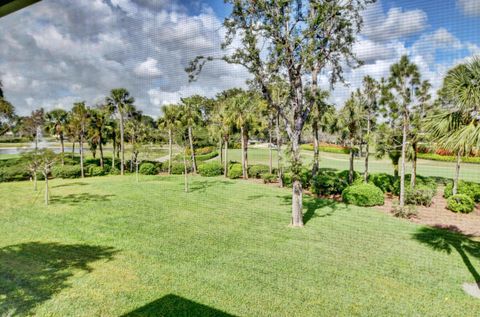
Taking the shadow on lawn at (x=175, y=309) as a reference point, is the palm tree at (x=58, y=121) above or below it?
above

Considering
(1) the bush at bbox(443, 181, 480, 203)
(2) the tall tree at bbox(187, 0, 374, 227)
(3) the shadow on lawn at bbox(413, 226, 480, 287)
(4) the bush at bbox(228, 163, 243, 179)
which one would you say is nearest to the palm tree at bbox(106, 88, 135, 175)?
(4) the bush at bbox(228, 163, 243, 179)

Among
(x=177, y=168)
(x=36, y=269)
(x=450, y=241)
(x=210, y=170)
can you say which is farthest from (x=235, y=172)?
(x=36, y=269)

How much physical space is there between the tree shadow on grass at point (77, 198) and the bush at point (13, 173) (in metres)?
3.68

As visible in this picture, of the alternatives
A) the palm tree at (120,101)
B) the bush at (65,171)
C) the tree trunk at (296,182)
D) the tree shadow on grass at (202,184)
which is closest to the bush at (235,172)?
the tree shadow on grass at (202,184)

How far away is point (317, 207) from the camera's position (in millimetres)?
6254

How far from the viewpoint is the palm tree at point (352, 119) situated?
7.45 m

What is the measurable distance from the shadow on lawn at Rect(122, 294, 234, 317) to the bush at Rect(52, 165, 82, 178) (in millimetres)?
9980

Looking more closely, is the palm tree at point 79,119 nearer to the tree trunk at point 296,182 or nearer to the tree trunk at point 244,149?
the tree trunk at point 244,149

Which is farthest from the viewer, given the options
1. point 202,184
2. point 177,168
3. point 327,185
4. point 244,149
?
point 177,168

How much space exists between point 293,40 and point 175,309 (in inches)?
144

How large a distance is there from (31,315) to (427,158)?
39.5 ft

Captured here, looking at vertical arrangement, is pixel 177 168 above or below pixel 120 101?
below

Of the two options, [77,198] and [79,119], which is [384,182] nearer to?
[77,198]

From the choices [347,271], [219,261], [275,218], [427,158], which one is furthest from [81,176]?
[427,158]
